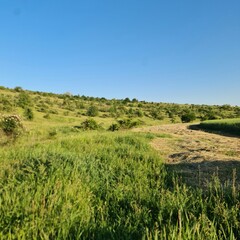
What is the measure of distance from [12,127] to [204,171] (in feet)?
42.3

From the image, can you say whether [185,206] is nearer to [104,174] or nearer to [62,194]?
[62,194]

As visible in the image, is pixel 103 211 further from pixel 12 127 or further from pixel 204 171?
pixel 12 127

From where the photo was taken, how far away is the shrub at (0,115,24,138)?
17.8 m

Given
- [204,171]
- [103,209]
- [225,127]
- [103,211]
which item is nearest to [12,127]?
[204,171]

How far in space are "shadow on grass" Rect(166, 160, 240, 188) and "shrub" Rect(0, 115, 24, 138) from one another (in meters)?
11.3

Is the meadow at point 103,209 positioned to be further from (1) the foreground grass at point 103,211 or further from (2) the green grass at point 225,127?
(2) the green grass at point 225,127

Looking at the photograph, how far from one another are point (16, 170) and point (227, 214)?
4.50m

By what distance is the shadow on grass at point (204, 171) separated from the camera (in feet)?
24.1

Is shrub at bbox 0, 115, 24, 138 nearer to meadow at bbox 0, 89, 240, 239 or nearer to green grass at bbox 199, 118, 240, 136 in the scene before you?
meadow at bbox 0, 89, 240, 239

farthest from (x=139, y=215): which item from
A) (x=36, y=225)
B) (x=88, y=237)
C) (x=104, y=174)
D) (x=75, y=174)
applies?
(x=104, y=174)

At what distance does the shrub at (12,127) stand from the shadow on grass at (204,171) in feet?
37.0

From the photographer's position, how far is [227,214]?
4.17m

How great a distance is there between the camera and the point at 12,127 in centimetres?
1783


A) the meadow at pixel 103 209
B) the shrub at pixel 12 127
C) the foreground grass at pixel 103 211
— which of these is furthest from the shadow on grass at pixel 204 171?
the shrub at pixel 12 127
